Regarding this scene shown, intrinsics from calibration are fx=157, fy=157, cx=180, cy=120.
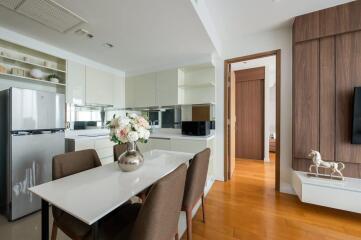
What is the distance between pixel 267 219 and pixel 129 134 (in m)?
1.80

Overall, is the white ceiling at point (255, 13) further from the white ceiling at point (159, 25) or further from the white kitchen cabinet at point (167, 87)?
the white kitchen cabinet at point (167, 87)

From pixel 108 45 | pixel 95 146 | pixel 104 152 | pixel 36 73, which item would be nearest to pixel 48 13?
pixel 108 45

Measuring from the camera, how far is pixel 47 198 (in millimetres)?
849

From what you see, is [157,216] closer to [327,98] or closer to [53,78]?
[327,98]

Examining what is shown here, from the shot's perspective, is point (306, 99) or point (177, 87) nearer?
point (306, 99)

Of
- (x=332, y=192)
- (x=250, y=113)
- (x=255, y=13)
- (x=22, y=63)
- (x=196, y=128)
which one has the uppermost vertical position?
(x=255, y=13)

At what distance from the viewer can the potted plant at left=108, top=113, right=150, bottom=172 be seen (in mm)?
1203

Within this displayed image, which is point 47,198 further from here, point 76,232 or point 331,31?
point 331,31

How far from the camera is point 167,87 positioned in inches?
122

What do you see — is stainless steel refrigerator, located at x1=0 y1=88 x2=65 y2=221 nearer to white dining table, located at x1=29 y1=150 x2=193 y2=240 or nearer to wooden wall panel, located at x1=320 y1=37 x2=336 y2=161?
white dining table, located at x1=29 y1=150 x2=193 y2=240

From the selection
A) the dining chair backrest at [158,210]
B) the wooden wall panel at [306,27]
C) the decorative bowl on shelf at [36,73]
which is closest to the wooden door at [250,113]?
the wooden wall panel at [306,27]

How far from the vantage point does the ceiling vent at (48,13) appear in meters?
1.47

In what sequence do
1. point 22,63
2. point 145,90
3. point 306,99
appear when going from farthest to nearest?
point 145,90 < point 22,63 < point 306,99

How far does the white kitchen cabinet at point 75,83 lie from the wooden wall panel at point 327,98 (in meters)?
3.64
